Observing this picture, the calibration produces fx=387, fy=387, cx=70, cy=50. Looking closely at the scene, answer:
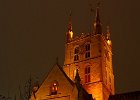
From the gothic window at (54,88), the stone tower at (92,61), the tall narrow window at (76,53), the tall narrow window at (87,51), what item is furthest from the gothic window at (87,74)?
the gothic window at (54,88)

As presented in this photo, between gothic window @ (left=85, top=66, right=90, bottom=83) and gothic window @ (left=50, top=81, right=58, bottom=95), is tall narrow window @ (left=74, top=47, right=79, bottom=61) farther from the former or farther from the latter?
gothic window @ (left=50, top=81, right=58, bottom=95)

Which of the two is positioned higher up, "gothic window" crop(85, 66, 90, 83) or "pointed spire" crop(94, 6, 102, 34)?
"pointed spire" crop(94, 6, 102, 34)

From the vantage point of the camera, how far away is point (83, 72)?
68562mm

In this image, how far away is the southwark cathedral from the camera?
60281mm

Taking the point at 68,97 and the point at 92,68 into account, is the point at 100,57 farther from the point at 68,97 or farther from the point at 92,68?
the point at 68,97

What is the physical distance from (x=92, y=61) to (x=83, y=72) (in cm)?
253

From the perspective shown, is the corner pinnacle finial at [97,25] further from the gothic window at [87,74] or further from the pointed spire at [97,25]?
the gothic window at [87,74]

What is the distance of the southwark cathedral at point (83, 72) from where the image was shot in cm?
6028

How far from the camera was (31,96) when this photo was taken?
63.1 meters

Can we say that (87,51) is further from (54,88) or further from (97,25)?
(54,88)

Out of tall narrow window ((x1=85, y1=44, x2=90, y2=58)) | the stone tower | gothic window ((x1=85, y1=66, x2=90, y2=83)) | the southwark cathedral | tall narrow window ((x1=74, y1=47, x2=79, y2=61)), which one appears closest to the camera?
the southwark cathedral

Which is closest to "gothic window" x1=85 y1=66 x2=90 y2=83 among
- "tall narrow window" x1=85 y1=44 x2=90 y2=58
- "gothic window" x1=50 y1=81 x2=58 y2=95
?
"tall narrow window" x1=85 y1=44 x2=90 y2=58

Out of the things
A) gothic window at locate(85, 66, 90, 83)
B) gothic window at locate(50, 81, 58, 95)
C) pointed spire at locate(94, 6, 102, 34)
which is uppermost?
pointed spire at locate(94, 6, 102, 34)

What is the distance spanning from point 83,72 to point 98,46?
5452 millimetres
